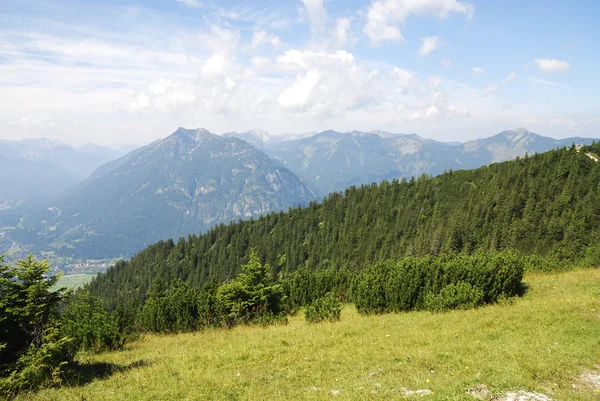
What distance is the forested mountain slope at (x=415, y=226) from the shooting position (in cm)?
7238

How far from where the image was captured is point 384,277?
24.9 metres

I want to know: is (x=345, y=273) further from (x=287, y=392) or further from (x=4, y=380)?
(x=4, y=380)

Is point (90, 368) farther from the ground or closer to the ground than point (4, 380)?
closer to the ground

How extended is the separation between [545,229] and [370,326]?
230ft

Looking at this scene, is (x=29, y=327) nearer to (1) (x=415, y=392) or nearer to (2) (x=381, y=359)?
(2) (x=381, y=359)

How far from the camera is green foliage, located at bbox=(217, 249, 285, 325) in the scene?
81.3ft

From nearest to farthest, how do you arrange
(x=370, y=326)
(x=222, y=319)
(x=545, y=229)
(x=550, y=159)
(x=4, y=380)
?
(x=4, y=380) < (x=370, y=326) < (x=222, y=319) < (x=545, y=229) < (x=550, y=159)

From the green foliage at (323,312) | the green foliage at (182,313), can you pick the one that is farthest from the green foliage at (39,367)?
the green foliage at (323,312)

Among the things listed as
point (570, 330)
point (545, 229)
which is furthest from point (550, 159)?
point (570, 330)

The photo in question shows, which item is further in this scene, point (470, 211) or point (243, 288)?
point (470, 211)

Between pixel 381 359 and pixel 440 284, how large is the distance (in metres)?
11.8

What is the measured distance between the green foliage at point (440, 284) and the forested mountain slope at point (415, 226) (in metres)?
16.8

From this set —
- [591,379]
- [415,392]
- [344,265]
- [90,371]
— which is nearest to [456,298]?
[591,379]

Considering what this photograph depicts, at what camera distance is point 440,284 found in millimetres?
23172
